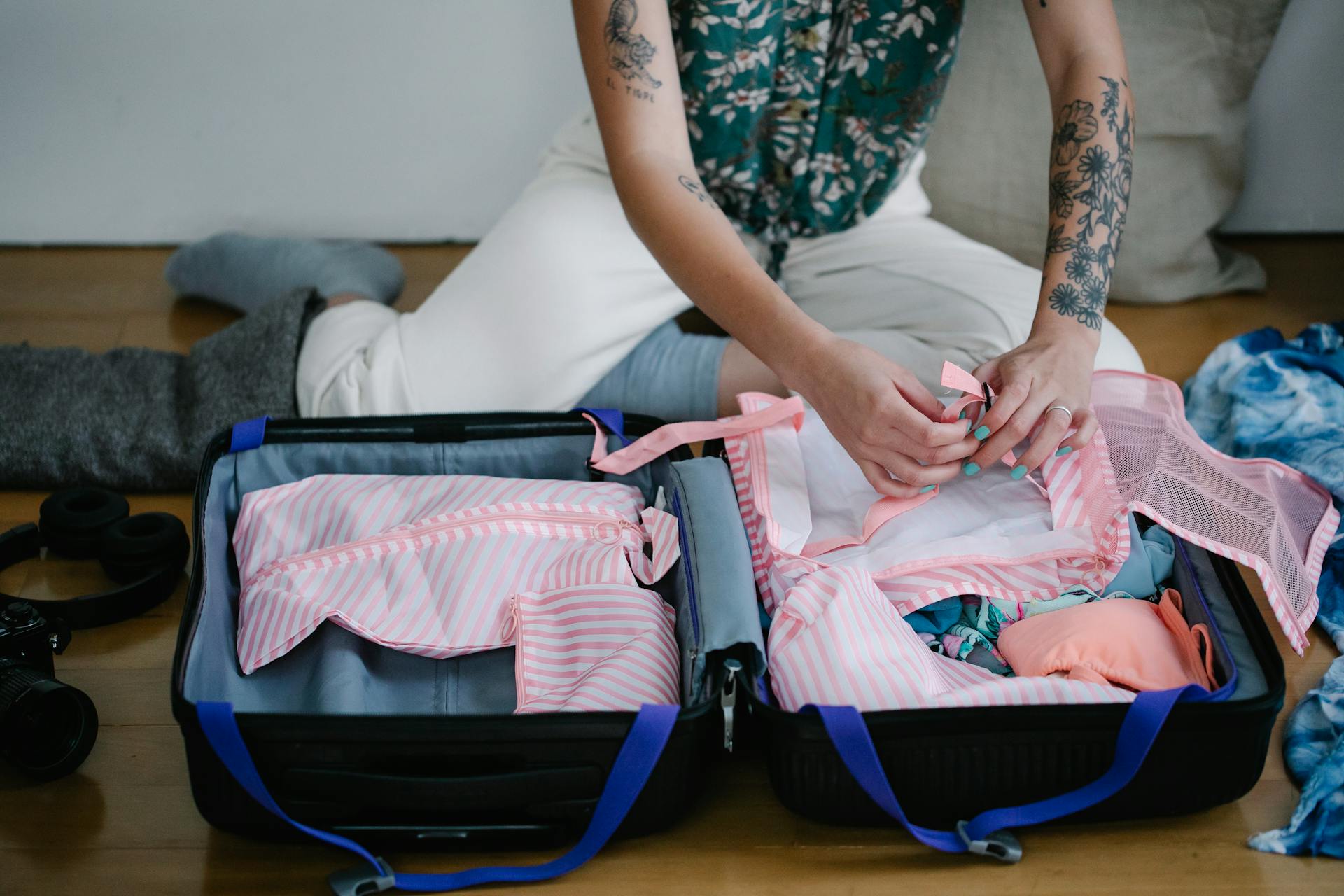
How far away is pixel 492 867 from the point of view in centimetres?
85

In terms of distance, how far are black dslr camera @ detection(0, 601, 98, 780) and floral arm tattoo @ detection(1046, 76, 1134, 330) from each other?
876 millimetres

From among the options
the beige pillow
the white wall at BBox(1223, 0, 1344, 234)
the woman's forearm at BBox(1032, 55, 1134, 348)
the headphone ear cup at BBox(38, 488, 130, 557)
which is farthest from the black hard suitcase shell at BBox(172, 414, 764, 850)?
the white wall at BBox(1223, 0, 1344, 234)

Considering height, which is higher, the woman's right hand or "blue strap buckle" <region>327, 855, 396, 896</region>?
the woman's right hand

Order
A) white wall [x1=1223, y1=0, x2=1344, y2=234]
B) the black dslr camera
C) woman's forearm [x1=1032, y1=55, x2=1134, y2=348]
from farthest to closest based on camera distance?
white wall [x1=1223, y1=0, x2=1344, y2=234], woman's forearm [x1=1032, y1=55, x2=1134, y2=348], the black dslr camera

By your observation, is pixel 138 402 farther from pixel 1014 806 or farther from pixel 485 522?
pixel 1014 806

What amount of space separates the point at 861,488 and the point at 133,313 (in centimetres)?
109

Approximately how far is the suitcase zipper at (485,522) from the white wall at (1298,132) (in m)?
1.24

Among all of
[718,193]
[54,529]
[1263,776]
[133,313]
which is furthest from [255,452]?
[1263,776]

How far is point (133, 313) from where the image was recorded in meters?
1.62

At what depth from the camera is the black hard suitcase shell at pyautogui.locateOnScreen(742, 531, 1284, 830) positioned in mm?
826

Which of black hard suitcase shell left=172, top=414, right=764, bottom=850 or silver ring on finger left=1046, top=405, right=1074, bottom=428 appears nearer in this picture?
black hard suitcase shell left=172, top=414, right=764, bottom=850

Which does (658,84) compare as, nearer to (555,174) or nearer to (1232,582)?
(555,174)

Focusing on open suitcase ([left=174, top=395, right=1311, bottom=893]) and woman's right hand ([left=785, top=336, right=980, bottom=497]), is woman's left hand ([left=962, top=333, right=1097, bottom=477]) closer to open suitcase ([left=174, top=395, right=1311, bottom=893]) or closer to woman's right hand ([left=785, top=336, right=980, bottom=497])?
woman's right hand ([left=785, top=336, right=980, bottom=497])

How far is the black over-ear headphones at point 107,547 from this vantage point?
1.10 metres
